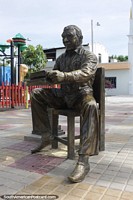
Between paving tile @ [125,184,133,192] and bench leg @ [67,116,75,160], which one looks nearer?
paving tile @ [125,184,133,192]

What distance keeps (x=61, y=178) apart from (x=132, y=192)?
78cm

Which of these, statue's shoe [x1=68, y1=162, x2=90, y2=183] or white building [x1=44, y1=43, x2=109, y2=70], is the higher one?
white building [x1=44, y1=43, x2=109, y2=70]

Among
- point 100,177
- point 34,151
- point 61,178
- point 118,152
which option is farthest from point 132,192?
point 34,151

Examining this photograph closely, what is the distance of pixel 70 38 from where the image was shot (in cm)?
342

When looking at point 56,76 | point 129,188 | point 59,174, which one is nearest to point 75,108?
point 56,76

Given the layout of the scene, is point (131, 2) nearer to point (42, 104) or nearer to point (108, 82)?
point (108, 82)

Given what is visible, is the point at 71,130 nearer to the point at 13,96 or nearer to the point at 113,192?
the point at 113,192

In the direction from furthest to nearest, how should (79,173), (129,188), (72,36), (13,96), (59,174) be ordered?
(13,96)
(72,36)
(59,174)
(79,173)
(129,188)

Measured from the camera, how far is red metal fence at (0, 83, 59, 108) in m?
11.3

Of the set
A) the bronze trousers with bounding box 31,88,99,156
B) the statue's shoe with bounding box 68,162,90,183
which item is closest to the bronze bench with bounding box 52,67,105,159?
the bronze trousers with bounding box 31,88,99,156

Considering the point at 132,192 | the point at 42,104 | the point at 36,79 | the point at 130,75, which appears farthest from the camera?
the point at 130,75

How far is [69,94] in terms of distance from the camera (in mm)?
3561

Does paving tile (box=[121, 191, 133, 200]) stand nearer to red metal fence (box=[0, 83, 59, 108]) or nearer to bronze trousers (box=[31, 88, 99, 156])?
bronze trousers (box=[31, 88, 99, 156])

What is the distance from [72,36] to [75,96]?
2.51 feet
